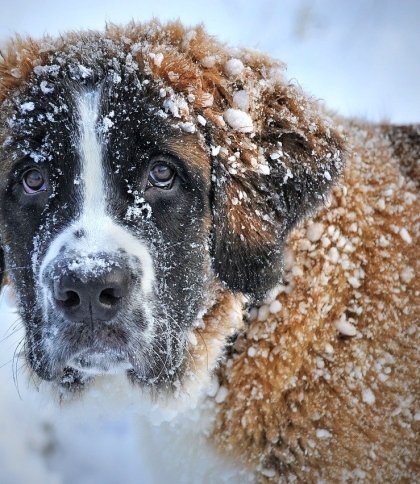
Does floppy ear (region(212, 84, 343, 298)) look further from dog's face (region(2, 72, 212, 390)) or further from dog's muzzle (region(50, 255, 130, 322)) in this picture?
dog's muzzle (region(50, 255, 130, 322))

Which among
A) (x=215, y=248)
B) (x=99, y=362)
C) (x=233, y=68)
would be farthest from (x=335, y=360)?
(x=233, y=68)

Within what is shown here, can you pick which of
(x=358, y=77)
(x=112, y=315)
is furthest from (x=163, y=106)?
(x=358, y=77)

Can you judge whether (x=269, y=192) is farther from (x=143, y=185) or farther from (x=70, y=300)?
(x=70, y=300)

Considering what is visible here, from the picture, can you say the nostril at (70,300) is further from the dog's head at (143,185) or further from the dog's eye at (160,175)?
the dog's eye at (160,175)

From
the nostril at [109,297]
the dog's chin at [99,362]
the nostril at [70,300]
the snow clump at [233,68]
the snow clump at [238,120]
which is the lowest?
the dog's chin at [99,362]

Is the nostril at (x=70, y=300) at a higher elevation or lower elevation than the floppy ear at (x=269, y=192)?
lower

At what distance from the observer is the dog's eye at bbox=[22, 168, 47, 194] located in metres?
2.17

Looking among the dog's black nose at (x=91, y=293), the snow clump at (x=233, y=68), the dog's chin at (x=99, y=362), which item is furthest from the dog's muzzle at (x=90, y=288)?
the snow clump at (x=233, y=68)

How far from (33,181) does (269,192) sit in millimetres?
896

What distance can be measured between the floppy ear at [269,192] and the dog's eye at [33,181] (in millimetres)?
643

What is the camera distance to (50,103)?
2.13 metres

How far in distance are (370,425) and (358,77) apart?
387 centimetres

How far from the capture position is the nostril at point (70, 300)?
1899 mm

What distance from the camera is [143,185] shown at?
6.97 feet
